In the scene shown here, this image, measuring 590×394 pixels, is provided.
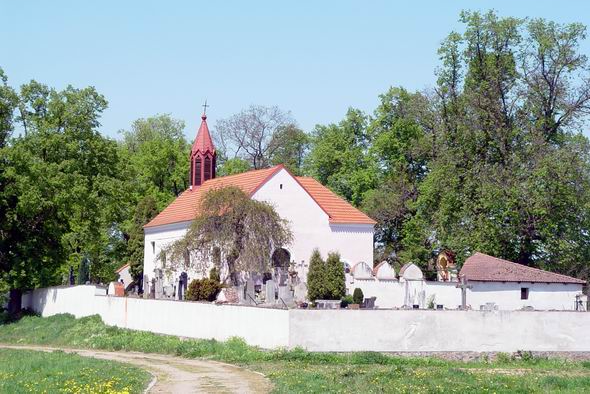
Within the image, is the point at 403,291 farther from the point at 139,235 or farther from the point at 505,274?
the point at 139,235

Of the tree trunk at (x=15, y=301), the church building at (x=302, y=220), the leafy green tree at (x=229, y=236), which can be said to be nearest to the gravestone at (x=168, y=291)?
the church building at (x=302, y=220)

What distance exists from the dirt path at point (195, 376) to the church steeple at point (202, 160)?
28209 millimetres

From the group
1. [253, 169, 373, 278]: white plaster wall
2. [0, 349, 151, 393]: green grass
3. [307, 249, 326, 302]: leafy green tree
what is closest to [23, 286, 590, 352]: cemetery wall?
[0, 349, 151, 393]: green grass

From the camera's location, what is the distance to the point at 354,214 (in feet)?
176

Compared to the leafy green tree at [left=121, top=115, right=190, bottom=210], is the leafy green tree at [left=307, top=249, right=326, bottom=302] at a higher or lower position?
lower

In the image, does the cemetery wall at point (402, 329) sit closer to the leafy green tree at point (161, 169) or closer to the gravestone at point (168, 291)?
the gravestone at point (168, 291)

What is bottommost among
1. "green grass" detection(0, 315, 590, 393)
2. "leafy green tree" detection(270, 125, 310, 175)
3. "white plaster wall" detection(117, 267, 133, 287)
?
"green grass" detection(0, 315, 590, 393)

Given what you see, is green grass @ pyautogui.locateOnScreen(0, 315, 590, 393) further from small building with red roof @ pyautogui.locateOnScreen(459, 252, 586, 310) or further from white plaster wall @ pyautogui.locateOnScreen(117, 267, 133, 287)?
white plaster wall @ pyautogui.locateOnScreen(117, 267, 133, 287)

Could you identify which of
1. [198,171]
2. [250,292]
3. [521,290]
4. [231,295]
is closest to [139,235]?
[198,171]

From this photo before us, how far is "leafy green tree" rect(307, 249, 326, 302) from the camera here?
4244cm

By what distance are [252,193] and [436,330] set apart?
19123 millimetres

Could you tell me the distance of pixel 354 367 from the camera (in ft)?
89.1

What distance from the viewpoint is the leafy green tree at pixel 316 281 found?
42438mm

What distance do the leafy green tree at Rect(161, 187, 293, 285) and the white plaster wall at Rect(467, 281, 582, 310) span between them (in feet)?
31.3
